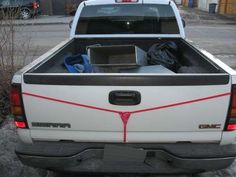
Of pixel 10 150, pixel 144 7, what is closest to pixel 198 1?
pixel 144 7

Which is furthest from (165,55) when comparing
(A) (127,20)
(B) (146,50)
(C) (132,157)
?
(C) (132,157)

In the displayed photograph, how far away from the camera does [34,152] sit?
2812 mm

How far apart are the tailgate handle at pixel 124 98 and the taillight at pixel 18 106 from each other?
2.61 feet

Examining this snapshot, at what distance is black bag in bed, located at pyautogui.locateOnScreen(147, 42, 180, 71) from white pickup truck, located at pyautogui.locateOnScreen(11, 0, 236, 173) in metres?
1.08

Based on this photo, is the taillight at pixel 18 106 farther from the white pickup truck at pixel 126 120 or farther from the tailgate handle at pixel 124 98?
the tailgate handle at pixel 124 98

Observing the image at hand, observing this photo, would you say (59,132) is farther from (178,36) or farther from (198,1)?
(198,1)

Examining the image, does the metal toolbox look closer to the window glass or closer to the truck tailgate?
the window glass

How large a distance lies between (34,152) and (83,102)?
26.0 inches

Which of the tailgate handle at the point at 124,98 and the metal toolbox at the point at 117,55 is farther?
the metal toolbox at the point at 117,55

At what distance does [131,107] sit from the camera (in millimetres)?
2650

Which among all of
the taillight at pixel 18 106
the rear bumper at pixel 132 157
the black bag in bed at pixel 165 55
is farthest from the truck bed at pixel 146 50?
the rear bumper at pixel 132 157

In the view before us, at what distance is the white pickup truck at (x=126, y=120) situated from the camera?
Answer: 103 inches

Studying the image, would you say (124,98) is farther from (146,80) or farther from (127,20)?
(127,20)

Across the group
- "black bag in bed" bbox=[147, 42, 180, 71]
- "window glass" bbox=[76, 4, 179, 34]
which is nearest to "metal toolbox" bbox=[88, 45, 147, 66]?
"black bag in bed" bbox=[147, 42, 180, 71]
